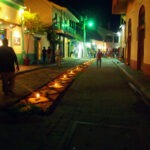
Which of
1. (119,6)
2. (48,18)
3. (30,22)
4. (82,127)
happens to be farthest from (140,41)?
(48,18)

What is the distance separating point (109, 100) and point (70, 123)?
10.7ft

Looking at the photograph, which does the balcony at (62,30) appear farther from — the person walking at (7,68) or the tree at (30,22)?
the person walking at (7,68)

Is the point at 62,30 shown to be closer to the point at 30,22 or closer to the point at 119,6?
the point at 119,6

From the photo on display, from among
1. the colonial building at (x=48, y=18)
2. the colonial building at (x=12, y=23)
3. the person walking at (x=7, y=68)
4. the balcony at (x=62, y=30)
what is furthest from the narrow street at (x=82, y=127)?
the balcony at (x=62, y=30)

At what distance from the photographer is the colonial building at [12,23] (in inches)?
859

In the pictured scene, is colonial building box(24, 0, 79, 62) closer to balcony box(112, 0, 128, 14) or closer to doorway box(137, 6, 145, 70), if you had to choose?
balcony box(112, 0, 128, 14)

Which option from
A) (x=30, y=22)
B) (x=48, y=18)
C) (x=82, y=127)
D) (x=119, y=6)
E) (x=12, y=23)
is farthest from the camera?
(x=48, y=18)

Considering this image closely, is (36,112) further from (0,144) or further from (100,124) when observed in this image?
(0,144)

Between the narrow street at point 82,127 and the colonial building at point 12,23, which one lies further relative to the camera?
the colonial building at point 12,23

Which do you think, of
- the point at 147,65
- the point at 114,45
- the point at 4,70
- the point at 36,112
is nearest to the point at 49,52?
the point at 147,65

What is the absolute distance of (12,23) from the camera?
22203 mm

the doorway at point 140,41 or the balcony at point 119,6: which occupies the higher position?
the balcony at point 119,6

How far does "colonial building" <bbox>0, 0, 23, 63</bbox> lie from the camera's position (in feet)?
71.6

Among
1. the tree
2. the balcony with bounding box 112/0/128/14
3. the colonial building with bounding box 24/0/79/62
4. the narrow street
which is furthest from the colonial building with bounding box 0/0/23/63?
the narrow street
